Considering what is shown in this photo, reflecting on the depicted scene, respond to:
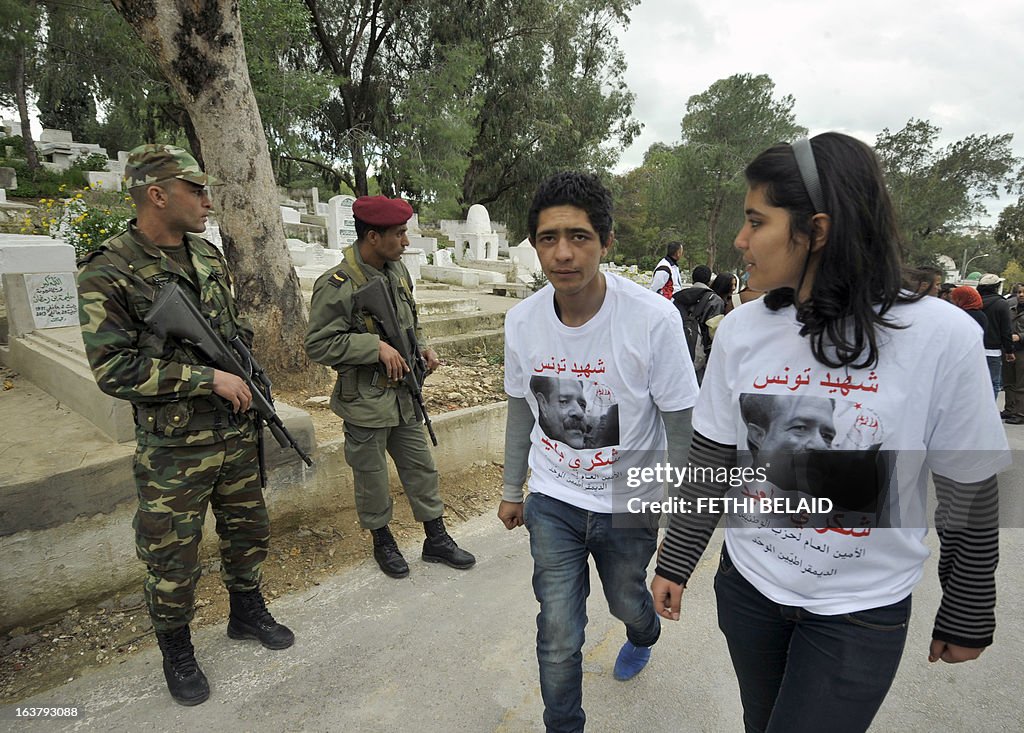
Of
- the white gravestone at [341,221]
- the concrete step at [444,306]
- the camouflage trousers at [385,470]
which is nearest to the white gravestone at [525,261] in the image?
the white gravestone at [341,221]

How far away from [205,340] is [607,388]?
1.54 meters

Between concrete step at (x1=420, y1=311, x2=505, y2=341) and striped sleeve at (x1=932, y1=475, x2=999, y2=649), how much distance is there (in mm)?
5807

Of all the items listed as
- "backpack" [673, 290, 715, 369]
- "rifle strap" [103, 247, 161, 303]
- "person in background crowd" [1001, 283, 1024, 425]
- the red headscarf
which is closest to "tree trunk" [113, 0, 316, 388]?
"rifle strap" [103, 247, 161, 303]

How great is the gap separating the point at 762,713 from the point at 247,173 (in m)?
4.51

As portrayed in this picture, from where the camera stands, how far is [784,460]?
1.32 meters

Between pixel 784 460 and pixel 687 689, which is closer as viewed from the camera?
pixel 784 460

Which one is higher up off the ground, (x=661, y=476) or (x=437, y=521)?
(x=661, y=476)

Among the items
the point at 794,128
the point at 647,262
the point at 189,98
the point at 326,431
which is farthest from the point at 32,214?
the point at 794,128

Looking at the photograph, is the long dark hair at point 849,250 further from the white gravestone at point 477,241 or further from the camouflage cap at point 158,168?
the white gravestone at point 477,241

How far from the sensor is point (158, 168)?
218 centimetres

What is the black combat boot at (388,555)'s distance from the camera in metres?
3.13

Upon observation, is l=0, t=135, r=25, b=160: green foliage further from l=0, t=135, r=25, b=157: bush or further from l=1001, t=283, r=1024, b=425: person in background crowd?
l=1001, t=283, r=1024, b=425: person in background crowd

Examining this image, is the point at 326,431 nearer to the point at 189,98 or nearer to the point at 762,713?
the point at 189,98

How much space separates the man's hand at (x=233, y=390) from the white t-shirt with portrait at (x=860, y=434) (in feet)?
5.87
